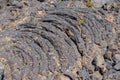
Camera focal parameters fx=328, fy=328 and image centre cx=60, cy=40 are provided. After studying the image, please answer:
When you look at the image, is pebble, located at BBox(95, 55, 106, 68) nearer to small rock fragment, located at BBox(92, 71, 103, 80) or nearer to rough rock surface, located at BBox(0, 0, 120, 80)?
rough rock surface, located at BBox(0, 0, 120, 80)

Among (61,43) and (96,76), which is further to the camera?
(61,43)

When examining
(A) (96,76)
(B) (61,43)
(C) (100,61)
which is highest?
(B) (61,43)

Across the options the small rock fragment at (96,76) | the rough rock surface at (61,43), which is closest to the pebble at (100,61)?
the rough rock surface at (61,43)

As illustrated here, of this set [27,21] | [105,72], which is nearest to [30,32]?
[27,21]

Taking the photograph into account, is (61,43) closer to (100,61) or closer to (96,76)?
(100,61)

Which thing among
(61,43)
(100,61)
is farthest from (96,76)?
(61,43)

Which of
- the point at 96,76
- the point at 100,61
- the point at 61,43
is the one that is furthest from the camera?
the point at 61,43

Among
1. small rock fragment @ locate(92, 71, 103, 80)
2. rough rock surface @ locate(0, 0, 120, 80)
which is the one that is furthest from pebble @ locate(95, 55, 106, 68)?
small rock fragment @ locate(92, 71, 103, 80)

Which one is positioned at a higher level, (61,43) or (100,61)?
(61,43)
